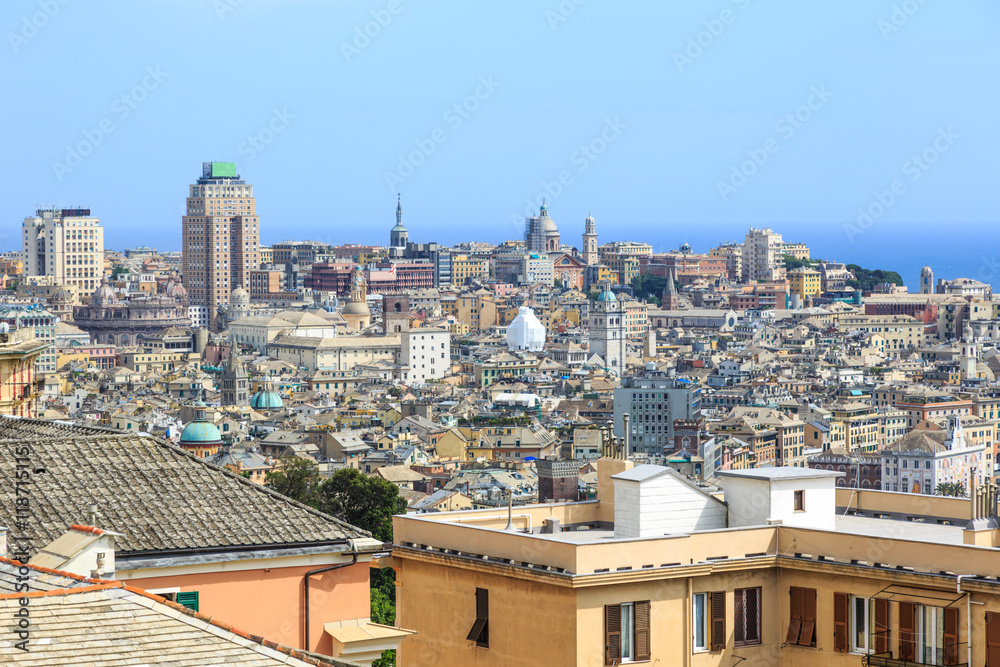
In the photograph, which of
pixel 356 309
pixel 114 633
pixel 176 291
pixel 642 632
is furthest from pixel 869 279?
pixel 114 633

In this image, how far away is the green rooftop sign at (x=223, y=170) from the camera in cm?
14550

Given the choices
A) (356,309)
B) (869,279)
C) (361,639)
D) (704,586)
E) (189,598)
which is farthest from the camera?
(869,279)

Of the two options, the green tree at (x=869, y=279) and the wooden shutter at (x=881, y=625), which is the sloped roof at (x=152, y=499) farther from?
the green tree at (x=869, y=279)

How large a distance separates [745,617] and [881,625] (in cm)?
65

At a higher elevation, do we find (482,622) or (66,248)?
(66,248)

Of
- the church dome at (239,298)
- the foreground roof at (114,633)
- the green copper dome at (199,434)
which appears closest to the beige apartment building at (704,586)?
the foreground roof at (114,633)

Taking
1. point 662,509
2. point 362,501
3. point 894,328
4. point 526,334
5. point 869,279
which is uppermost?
point 869,279

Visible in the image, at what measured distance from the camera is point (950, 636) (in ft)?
27.0

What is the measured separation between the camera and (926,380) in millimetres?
87625

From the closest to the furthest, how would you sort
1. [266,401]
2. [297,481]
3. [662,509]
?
1. [662,509]
2. [297,481]
3. [266,401]

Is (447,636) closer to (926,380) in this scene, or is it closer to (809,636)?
(809,636)

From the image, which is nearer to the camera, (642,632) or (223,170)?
(642,632)

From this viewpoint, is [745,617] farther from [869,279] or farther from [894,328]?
[869,279]

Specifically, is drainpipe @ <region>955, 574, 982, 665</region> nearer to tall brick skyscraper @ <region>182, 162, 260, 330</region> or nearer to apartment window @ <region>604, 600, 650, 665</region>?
apartment window @ <region>604, 600, 650, 665</region>
